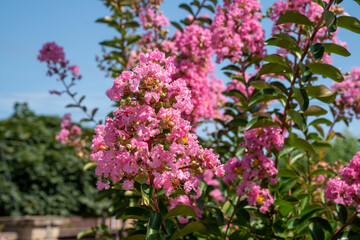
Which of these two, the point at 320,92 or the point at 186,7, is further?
the point at 186,7

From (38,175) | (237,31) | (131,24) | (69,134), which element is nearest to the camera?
(237,31)

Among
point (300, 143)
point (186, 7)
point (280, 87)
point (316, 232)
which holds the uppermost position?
point (186, 7)

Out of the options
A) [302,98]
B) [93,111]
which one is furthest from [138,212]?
[93,111]

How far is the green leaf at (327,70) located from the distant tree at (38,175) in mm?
8414

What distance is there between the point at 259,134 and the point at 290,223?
0.45 meters

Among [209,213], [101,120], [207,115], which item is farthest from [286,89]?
[101,120]

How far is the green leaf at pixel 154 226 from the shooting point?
120 centimetres

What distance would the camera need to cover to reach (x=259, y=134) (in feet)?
5.85

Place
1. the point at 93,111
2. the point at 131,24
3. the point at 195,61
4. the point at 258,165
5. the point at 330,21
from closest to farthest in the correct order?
the point at 330,21, the point at 258,165, the point at 195,61, the point at 93,111, the point at 131,24

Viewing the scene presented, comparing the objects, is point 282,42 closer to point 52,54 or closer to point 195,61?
point 195,61

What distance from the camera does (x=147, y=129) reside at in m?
1.14

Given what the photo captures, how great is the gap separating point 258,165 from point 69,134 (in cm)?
236

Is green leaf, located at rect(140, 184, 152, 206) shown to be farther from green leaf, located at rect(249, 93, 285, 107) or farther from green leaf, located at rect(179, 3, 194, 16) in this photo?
green leaf, located at rect(179, 3, 194, 16)

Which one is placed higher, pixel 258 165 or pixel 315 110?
pixel 315 110
